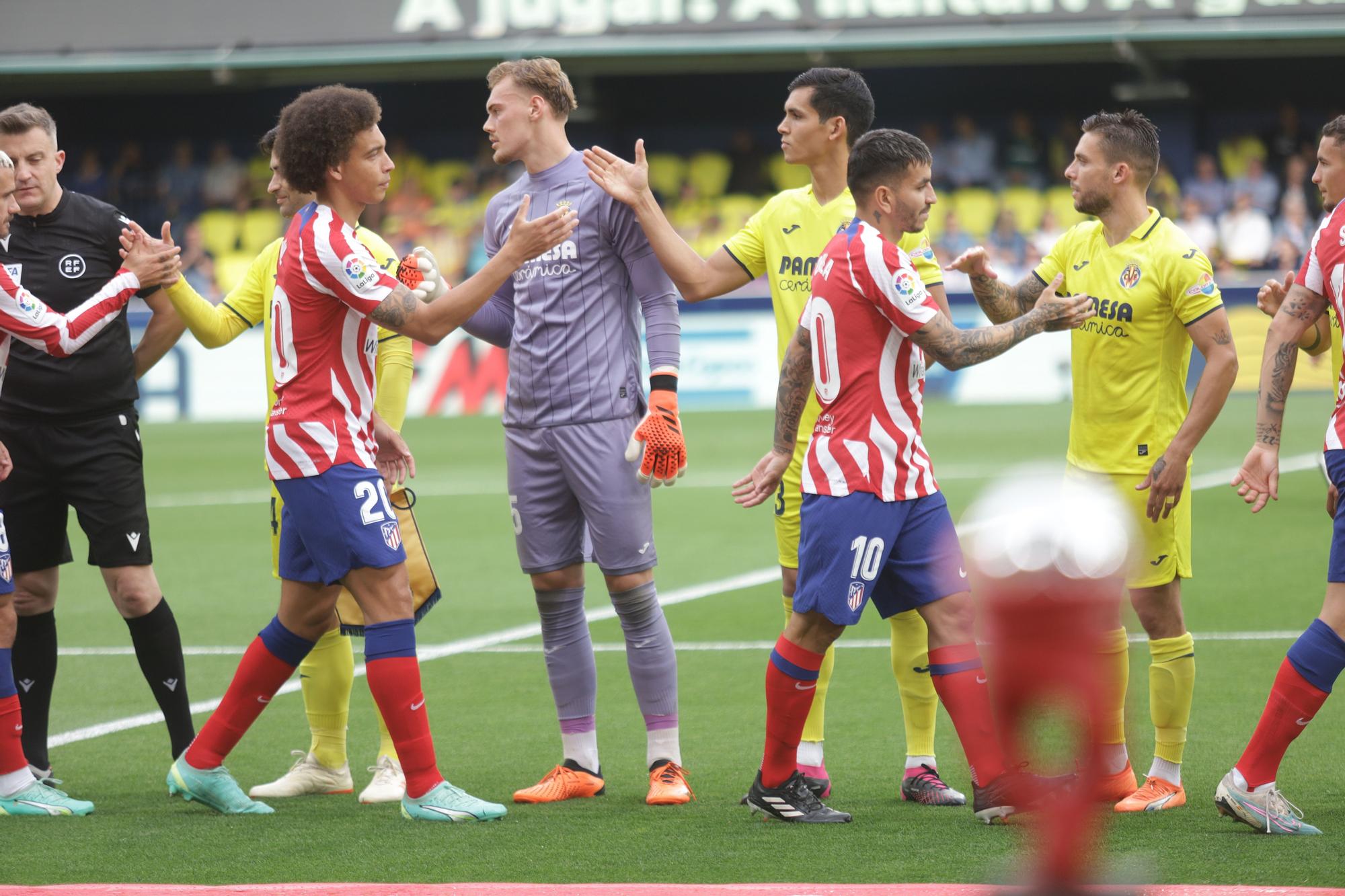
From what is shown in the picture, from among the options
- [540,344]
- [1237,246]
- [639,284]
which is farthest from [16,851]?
[1237,246]

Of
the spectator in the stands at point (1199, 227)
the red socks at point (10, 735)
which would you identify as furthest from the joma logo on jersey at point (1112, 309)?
the spectator in the stands at point (1199, 227)

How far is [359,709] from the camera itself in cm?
662

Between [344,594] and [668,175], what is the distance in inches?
874

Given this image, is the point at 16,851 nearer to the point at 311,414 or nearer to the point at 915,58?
the point at 311,414

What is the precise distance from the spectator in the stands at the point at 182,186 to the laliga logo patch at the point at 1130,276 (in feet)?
81.6

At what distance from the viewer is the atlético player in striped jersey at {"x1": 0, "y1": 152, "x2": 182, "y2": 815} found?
4785 mm

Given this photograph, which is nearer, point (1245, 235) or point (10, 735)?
point (10, 735)

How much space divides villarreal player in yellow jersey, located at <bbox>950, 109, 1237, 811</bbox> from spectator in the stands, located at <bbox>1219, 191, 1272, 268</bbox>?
1744cm

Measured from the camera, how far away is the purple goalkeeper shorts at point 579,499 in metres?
5.07

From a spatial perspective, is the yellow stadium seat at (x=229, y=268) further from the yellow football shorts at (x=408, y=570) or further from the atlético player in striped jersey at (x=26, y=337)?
the atlético player in striped jersey at (x=26, y=337)

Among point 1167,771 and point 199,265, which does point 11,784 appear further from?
point 199,265

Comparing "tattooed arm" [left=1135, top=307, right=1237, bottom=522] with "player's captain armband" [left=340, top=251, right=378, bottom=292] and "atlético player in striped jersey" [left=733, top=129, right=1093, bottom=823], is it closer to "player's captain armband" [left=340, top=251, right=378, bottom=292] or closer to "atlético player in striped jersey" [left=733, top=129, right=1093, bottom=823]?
"atlético player in striped jersey" [left=733, top=129, right=1093, bottom=823]

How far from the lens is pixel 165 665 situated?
539 cm

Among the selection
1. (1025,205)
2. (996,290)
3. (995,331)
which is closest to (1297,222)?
(1025,205)
